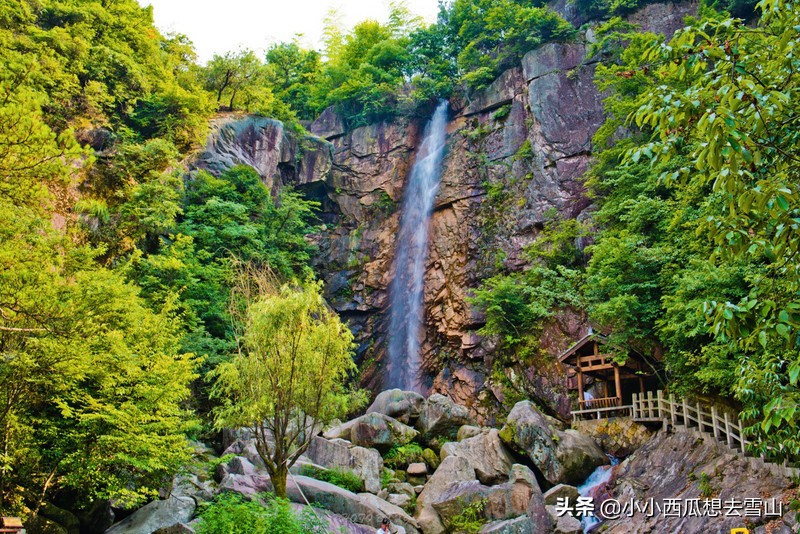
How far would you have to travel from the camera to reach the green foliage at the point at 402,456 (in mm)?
15258

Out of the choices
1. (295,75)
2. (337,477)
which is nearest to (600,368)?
(337,477)

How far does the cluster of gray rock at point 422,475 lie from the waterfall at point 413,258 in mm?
5747

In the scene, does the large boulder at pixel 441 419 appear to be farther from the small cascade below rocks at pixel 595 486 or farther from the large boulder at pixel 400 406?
the small cascade below rocks at pixel 595 486

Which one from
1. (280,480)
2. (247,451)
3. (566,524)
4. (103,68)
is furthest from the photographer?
(103,68)

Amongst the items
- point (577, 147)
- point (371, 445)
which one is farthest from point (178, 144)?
point (577, 147)

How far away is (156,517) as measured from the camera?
9047 millimetres

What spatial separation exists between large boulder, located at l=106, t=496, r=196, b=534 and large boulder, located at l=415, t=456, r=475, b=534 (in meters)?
4.89

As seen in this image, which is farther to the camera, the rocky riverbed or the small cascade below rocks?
the small cascade below rocks

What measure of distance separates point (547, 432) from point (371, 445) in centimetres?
496

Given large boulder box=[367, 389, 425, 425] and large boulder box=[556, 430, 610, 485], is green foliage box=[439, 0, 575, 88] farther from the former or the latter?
large boulder box=[556, 430, 610, 485]

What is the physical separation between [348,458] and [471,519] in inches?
151

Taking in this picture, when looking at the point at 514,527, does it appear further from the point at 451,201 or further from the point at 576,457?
the point at 451,201

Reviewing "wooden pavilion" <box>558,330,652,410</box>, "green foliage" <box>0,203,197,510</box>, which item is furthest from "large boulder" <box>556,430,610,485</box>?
→ "green foliage" <box>0,203,197,510</box>

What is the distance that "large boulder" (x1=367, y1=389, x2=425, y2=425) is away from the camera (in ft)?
57.2
